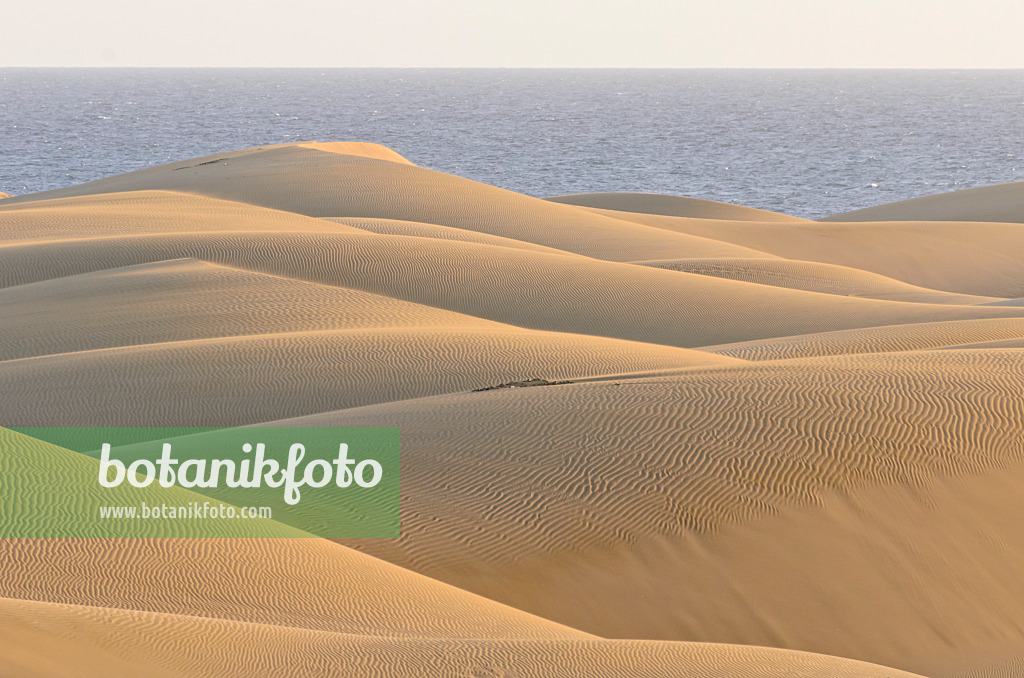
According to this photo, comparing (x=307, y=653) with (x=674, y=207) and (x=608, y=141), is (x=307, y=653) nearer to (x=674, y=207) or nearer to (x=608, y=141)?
(x=674, y=207)

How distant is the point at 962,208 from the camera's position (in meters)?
25.5

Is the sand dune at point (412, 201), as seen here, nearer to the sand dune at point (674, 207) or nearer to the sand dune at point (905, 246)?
the sand dune at point (905, 246)

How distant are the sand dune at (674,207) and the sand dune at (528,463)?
498 inches

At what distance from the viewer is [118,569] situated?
13.4ft

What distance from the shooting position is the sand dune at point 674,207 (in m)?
25.0

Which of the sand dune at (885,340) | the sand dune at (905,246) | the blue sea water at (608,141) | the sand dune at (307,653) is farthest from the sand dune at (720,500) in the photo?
the blue sea water at (608,141)

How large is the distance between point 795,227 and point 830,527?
16156mm

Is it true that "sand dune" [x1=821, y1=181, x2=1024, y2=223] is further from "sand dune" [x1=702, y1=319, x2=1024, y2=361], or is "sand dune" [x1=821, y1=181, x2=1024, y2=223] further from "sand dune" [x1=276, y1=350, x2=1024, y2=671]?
"sand dune" [x1=276, y1=350, x2=1024, y2=671]

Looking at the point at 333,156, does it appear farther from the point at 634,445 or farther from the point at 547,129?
the point at 547,129

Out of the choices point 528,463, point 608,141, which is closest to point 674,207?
point 528,463

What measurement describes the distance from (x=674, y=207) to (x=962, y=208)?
6530 millimetres

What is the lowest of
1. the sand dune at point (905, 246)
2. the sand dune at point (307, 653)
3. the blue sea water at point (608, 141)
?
the blue sea water at point (608, 141)

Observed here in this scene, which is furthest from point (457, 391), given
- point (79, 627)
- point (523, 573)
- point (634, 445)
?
point (79, 627)

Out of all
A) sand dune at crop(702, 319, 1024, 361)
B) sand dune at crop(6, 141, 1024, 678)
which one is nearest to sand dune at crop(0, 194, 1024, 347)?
sand dune at crop(6, 141, 1024, 678)
